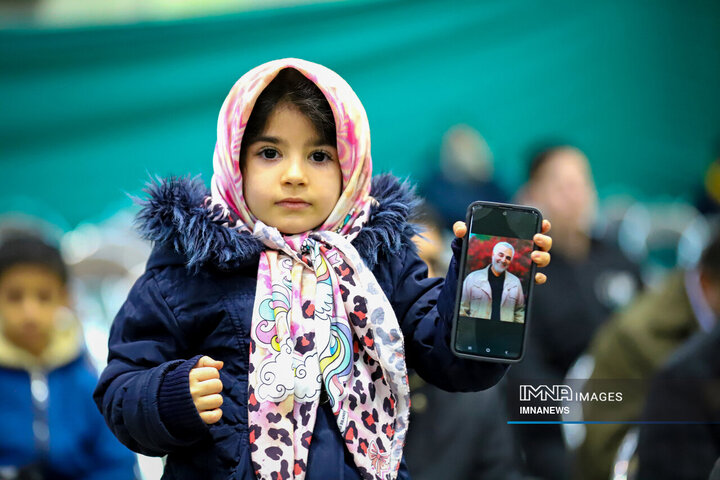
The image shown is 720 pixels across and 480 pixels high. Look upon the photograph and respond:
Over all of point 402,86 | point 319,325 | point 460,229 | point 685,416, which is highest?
point 402,86

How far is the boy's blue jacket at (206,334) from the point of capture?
1430mm

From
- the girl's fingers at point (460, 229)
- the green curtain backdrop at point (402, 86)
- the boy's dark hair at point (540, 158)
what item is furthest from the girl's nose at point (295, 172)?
the green curtain backdrop at point (402, 86)

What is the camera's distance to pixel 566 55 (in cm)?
611

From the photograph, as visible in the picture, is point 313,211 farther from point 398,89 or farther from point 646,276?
point 398,89

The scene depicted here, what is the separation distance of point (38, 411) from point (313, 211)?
134cm

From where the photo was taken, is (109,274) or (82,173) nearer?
(109,274)

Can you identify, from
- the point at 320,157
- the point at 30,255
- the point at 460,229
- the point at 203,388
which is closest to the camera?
the point at 203,388

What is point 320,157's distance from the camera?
63.7 inches

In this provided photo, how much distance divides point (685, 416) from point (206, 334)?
135 cm

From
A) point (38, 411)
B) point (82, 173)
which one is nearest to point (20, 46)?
point (82, 173)

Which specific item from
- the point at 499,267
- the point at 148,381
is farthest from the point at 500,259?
the point at 148,381

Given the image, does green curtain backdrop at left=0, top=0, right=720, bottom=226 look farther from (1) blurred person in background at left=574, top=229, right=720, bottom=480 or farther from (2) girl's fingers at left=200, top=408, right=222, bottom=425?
(2) girl's fingers at left=200, top=408, right=222, bottom=425

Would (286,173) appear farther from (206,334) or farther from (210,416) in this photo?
(210,416)

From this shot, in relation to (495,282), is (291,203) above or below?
above
